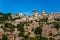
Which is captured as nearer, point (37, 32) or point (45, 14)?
point (37, 32)

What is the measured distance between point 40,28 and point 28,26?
362 centimetres

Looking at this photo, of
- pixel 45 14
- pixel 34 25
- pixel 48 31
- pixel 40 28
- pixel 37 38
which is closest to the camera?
pixel 37 38

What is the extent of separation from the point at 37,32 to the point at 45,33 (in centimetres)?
221

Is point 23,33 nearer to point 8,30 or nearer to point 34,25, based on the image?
point 8,30

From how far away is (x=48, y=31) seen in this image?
201ft

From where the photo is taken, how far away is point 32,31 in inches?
2530

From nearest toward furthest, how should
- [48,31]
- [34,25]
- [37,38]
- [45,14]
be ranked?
[37,38] < [48,31] < [34,25] < [45,14]

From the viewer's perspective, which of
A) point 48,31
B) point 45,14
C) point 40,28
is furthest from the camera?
point 45,14

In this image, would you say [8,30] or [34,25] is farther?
[34,25]

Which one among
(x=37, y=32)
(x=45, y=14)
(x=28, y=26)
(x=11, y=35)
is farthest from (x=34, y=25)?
(x=45, y=14)

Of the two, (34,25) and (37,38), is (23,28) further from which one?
(37,38)

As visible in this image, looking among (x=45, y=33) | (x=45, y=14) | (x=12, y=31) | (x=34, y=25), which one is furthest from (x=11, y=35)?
(x=45, y=14)

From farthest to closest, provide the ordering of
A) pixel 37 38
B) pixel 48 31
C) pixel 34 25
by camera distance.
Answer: pixel 34 25 → pixel 48 31 → pixel 37 38

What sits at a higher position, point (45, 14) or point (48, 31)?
point (45, 14)
